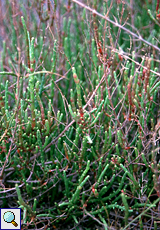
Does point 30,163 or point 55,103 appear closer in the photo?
point 30,163

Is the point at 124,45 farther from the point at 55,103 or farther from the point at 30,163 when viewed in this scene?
the point at 30,163

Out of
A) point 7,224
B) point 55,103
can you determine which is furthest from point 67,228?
point 55,103

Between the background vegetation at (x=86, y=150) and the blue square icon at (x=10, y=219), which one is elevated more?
the background vegetation at (x=86, y=150)

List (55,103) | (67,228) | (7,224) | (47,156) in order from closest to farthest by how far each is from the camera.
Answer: (7,224)
(67,228)
(47,156)
(55,103)

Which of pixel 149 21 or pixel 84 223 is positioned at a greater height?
pixel 149 21

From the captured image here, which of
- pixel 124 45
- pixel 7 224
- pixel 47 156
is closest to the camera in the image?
pixel 7 224

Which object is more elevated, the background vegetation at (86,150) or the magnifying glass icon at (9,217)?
the background vegetation at (86,150)

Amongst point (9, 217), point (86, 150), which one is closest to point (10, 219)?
point (9, 217)

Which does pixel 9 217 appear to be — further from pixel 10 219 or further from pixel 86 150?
pixel 86 150
